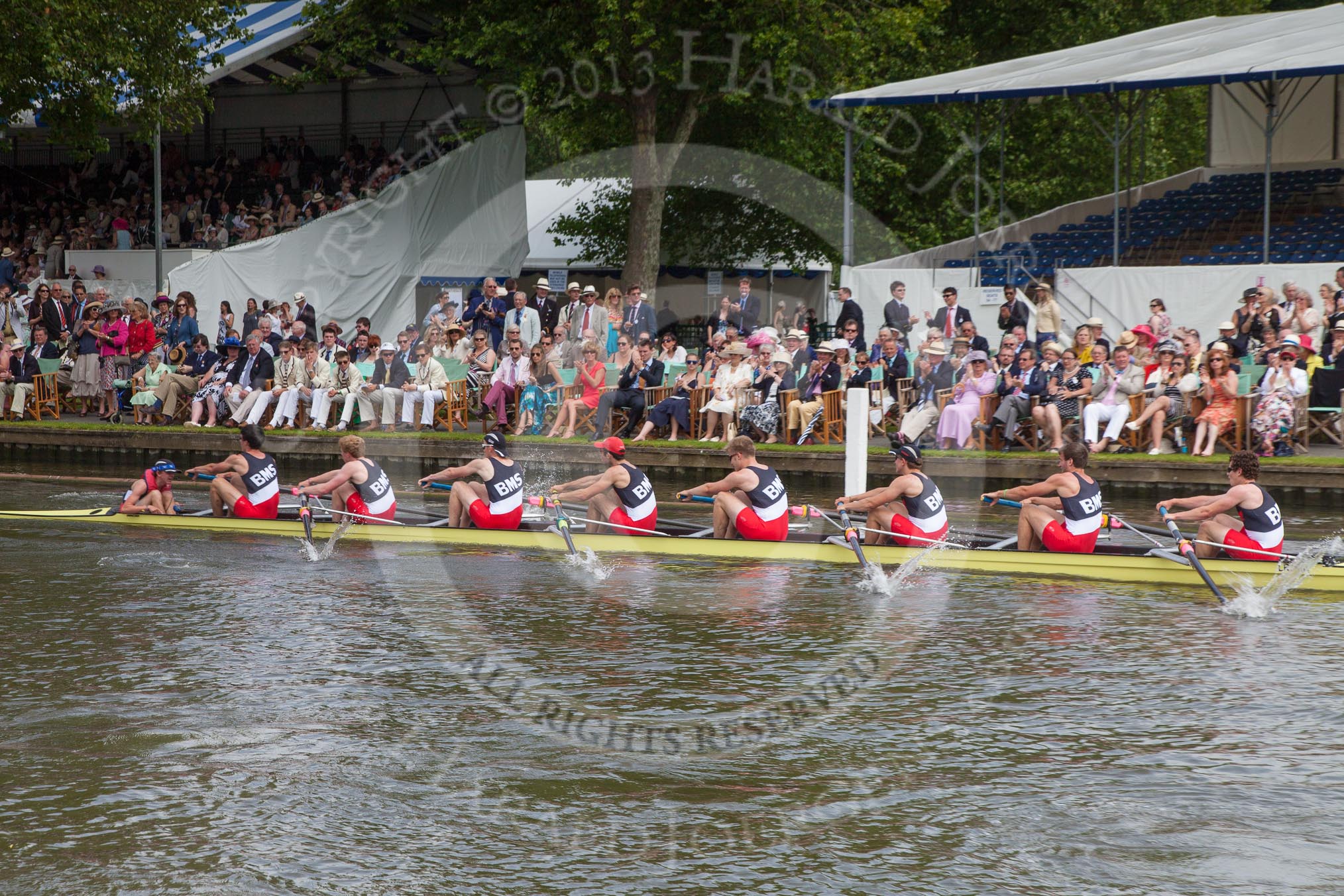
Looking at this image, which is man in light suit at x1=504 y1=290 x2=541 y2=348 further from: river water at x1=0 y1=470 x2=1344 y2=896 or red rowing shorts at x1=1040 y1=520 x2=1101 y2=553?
red rowing shorts at x1=1040 y1=520 x2=1101 y2=553

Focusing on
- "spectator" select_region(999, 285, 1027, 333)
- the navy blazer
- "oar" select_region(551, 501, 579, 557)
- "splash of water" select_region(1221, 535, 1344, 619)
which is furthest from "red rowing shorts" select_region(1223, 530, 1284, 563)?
"spectator" select_region(999, 285, 1027, 333)

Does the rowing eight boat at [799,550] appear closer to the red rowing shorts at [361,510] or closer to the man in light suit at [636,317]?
the red rowing shorts at [361,510]

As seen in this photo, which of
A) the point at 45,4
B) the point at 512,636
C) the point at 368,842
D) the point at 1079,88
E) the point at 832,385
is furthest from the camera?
the point at 1079,88

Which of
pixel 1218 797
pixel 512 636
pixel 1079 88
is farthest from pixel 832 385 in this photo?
pixel 1218 797

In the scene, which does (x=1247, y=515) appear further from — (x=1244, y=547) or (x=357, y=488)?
(x=357, y=488)

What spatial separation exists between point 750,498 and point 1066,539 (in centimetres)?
283

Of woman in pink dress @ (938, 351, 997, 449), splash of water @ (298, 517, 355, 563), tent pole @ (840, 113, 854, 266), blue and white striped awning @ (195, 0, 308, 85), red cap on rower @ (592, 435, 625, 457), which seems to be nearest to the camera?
red cap on rower @ (592, 435, 625, 457)

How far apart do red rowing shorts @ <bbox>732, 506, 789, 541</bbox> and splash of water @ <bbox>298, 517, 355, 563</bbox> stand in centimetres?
403

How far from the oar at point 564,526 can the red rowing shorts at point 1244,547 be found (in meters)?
5.71

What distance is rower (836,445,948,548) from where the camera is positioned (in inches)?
508

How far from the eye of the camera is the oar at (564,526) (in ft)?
43.7

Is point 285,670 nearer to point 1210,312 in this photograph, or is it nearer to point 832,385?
point 832,385

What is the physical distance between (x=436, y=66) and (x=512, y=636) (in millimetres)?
18868

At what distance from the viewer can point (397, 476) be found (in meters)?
20.1
